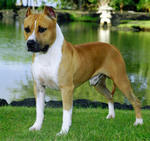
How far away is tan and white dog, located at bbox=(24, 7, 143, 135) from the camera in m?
5.21

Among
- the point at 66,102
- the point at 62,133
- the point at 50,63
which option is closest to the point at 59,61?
the point at 50,63

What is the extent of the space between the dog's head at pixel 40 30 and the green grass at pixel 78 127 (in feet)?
4.83

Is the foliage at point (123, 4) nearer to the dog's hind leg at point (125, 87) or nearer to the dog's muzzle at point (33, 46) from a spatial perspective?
the dog's hind leg at point (125, 87)

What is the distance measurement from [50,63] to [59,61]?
15cm

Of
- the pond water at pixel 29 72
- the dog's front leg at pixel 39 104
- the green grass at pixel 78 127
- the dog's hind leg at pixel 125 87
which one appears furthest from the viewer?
the pond water at pixel 29 72

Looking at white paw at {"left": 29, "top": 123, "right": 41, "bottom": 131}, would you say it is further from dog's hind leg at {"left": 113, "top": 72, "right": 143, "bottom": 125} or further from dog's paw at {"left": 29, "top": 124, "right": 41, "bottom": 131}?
dog's hind leg at {"left": 113, "top": 72, "right": 143, "bottom": 125}

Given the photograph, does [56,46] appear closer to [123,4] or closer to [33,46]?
[33,46]

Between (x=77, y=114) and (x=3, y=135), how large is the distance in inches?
86.7

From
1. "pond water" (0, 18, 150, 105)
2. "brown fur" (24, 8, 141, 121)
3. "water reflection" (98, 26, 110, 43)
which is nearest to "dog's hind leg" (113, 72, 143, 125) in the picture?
"brown fur" (24, 8, 141, 121)

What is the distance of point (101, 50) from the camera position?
251 inches

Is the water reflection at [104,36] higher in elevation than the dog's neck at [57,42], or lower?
lower

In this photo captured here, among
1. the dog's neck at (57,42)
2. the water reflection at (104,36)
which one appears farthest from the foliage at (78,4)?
the dog's neck at (57,42)

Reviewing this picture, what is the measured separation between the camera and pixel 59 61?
543 cm

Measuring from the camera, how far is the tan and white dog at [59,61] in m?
5.21
